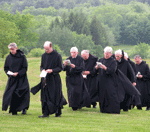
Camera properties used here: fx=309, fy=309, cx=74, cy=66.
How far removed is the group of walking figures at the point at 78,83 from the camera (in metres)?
10.1

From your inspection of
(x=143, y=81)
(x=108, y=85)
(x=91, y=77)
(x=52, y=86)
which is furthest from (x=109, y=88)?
(x=143, y=81)

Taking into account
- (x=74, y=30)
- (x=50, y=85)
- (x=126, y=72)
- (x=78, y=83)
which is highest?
(x=74, y=30)

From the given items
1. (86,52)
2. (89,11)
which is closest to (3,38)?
(86,52)

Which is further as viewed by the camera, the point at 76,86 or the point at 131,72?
the point at 131,72

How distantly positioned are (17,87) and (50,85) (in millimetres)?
1375

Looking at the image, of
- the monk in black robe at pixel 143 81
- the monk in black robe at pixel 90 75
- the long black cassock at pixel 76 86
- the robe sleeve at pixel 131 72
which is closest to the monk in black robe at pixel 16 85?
the long black cassock at pixel 76 86

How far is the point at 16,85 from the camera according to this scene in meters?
10.7

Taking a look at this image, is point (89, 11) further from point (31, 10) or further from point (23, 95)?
point (23, 95)

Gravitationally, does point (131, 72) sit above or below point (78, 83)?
above

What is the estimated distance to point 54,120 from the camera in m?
9.52

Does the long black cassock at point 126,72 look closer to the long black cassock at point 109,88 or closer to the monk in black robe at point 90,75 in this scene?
the long black cassock at point 109,88

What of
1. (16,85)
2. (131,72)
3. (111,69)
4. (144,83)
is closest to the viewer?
(16,85)

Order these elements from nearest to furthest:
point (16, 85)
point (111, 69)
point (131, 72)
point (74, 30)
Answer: point (16, 85) → point (111, 69) → point (131, 72) → point (74, 30)

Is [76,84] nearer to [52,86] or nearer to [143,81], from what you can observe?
[52,86]
